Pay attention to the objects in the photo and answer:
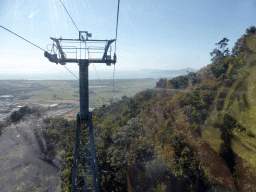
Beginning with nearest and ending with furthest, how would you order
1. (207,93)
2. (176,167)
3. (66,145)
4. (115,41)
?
1. (115,41)
2. (176,167)
3. (207,93)
4. (66,145)

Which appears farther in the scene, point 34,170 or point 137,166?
point 34,170

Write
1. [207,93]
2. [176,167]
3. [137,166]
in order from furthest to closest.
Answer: [207,93] < [137,166] < [176,167]

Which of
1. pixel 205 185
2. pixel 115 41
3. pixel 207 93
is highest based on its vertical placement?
pixel 115 41

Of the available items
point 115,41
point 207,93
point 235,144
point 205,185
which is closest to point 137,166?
point 205,185

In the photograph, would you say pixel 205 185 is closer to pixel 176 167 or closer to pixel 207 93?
pixel 176 167

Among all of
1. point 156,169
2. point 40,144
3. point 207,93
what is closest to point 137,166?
point 156,169

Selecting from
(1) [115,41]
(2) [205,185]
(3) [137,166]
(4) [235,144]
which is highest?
(1) [115,41]

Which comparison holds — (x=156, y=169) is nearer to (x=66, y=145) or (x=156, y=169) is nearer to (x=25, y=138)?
(x=66, y=145)

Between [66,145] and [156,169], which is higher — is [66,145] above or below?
below

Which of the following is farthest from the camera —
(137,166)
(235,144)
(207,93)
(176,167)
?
(207,93)
